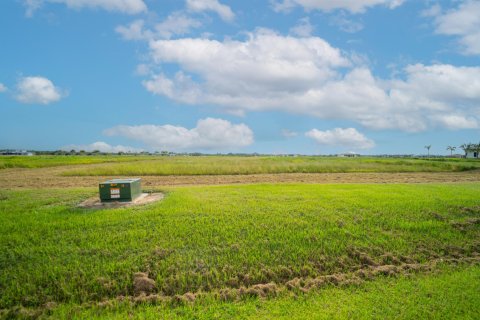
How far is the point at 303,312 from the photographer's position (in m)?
5.95

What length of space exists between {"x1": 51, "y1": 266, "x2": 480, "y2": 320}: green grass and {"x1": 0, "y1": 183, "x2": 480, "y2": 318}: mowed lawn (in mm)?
33

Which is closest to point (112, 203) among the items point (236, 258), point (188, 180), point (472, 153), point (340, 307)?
point (236, 258)

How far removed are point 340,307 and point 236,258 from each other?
120 inches

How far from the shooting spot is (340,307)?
20.1 feet

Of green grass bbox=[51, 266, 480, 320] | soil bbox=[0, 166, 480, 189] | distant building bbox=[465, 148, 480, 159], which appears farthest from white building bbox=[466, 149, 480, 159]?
green grass bbox=[51, 266, 480, 320]

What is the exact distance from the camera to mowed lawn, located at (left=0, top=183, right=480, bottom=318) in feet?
20.8

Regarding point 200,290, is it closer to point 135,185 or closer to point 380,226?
point 380,226

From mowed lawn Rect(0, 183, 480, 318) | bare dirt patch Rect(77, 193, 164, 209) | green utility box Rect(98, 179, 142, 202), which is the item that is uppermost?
green utility box Rect(98, 179, 142, 202)

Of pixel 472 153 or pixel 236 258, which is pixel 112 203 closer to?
pixel 236 258

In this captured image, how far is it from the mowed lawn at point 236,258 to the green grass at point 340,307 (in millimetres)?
33

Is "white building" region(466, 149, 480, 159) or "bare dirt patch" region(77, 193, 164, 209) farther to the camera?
"white building" region(466, 149, 480, 159)

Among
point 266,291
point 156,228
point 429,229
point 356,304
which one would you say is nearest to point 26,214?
point 156,228

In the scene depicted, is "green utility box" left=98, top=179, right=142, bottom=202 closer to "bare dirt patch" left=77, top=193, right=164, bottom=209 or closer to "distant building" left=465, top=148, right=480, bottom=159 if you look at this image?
"bare dirt patch" left=77, top=193, right=164, bottom=209

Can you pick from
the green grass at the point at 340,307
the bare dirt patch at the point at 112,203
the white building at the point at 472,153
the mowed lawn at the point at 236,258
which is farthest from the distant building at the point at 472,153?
the bare dirt patch at the point at 112,203
